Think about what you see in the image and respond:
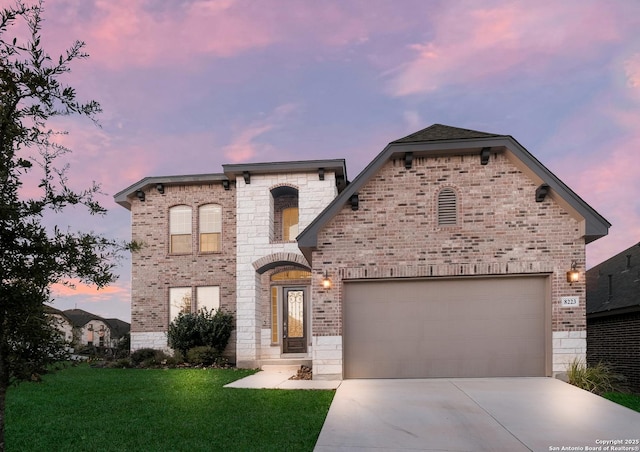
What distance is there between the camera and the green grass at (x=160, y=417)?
21.6 feet

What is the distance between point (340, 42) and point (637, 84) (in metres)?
8.76

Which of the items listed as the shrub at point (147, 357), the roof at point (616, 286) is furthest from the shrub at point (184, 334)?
the roof at point (616, 286)

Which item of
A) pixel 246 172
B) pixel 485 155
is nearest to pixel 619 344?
pixel 485 155

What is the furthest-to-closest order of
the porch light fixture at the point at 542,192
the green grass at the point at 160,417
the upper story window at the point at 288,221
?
1. the upper story window at the point at 288,221
2. the porch light fixture at the point at 542,192
3. the green grass at the point at 160,417

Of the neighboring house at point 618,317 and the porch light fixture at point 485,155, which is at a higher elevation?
the porch light fixture at point 485,155

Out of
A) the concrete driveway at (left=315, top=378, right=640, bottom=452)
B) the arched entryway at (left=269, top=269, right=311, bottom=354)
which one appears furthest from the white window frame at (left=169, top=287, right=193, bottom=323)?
the concrete driveway at (left=315, top=378, right=640, bottom=452)

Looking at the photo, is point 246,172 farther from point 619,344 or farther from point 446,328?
point 619,344

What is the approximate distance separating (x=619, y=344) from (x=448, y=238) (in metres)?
7.38

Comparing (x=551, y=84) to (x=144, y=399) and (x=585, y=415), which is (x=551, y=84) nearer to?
(x=585, y=415)

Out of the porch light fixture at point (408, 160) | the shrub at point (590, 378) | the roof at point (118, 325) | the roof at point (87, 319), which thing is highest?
the porch light fixture at point (408, 160)

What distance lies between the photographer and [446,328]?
39.7 ft

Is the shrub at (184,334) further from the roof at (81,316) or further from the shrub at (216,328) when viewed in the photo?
the roof at (81,316)

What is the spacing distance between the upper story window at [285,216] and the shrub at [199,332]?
385cm

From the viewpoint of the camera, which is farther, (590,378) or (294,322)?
(294,322)
